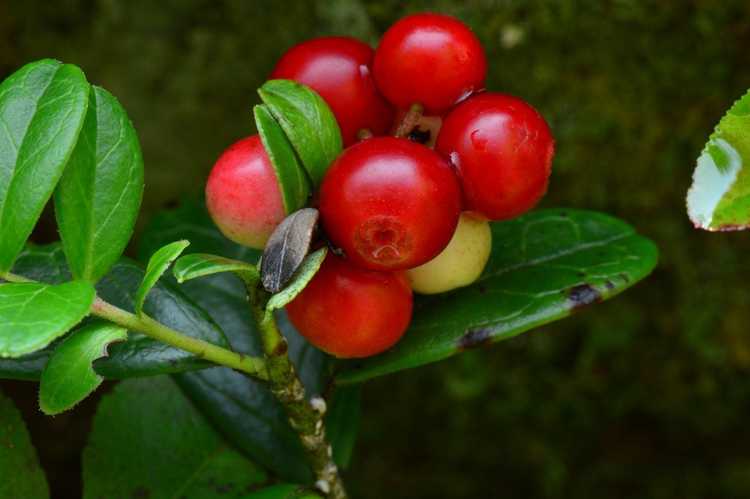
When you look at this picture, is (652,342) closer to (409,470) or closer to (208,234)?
(409,470)

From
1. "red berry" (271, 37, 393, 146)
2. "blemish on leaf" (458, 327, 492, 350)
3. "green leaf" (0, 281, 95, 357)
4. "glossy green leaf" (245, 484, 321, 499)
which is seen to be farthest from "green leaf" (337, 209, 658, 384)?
"green leaf" (0, 281, 95, 357)

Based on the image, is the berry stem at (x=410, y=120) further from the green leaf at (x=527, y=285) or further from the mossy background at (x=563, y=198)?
the mossy background at (x=563, y=198)

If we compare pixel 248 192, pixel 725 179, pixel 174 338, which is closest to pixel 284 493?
pixel 174 338

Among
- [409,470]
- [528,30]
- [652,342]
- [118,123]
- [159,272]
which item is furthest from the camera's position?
[409,470]

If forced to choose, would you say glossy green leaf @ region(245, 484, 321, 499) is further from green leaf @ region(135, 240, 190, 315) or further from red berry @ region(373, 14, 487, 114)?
red berry @ region(373, 14, 487, 114)

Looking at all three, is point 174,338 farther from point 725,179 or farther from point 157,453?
point 725,179

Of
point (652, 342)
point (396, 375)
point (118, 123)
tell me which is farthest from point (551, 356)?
point (118, 123)
